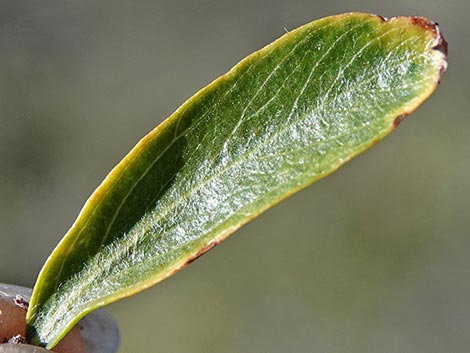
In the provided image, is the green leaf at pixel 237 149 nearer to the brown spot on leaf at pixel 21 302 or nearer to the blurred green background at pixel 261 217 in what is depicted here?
the brown spot on leaf at pixel 21 302

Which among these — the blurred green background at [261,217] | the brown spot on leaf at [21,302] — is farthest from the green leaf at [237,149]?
the blurred green background at [261,217]

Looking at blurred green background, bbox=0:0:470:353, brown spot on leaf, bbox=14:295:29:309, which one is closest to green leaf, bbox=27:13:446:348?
brown spot on leaf, bbox=14:295:29:309

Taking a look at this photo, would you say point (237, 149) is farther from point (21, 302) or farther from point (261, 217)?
point (261, 217)

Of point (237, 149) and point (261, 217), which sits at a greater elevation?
point (237, 149)

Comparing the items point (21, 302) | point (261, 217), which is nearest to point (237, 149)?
point (21, 302)

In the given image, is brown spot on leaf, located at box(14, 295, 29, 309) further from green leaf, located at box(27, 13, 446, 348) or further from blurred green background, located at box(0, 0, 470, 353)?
blurred green background, located at box(0, 0, 470, 353)

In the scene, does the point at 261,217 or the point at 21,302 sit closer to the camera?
the point at 21,302
